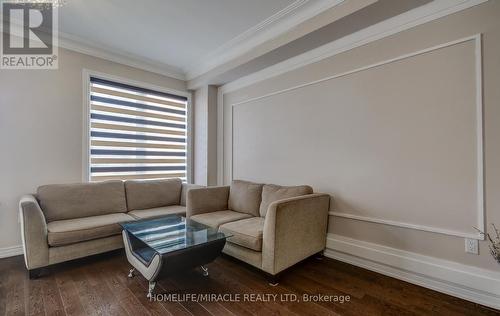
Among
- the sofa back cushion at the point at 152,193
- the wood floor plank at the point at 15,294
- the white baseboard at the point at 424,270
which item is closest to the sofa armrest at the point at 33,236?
the wood floor plank at the point at 15,294

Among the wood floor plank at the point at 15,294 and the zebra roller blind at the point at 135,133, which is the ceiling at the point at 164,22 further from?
the wood floor plank at the point at 15,294

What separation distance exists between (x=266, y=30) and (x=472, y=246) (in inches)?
113

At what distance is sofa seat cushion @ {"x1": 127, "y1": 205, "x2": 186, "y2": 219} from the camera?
2.96 m

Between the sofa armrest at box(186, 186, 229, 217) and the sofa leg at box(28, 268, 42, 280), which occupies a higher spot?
the sofa armrest at box(186, 186, 229, 217)

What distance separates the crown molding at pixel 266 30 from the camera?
2371 millimetres

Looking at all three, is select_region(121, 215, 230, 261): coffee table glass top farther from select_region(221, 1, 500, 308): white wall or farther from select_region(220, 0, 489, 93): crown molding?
select_region(220, 0, 489, 93): crown molding

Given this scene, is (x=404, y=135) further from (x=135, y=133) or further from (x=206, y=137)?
(x=135, y=133)

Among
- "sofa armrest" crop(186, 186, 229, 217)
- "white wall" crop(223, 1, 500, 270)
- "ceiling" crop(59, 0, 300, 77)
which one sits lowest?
"sofa armrest" crop(186, 186, 229, 217)

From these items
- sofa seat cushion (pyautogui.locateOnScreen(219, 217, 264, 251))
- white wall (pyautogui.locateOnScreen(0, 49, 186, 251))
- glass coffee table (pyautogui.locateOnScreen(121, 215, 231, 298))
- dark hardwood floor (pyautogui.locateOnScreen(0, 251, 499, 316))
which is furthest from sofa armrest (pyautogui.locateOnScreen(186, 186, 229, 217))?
white wall (pyautogui.locateOnScreen(0, 49, 186, 251))

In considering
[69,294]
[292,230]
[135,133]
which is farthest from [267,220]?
[135,133]

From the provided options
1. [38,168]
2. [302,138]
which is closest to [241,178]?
[302,138]

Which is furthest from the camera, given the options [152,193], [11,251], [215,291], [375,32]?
[152,193]

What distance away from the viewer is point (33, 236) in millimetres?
2191

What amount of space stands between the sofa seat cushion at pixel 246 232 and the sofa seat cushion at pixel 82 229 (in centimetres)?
121
